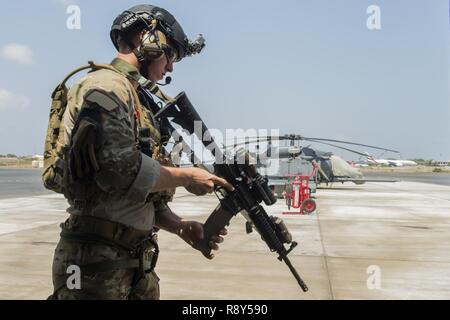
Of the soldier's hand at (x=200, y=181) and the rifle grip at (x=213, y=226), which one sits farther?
the rifle grip at (x=213, y=226)

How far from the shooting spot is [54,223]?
10398 millimetres

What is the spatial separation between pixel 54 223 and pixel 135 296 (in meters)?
8.78

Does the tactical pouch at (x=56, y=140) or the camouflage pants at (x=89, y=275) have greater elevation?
the tactical pouch at (x=56, y=140)

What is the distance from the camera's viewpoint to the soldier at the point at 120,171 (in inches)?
70.5

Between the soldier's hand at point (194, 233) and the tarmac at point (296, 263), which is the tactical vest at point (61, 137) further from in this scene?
the tarmac at point (296, 263)

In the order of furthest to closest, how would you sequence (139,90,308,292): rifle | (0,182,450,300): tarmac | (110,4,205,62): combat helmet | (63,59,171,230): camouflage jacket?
(0,182,450,300): tarmac < (139,90,308,292): rifle < (110,4,205,62): combat helmet < (63,59,171,230): camouflage jacket

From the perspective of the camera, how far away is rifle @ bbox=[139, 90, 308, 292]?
7.79 ft

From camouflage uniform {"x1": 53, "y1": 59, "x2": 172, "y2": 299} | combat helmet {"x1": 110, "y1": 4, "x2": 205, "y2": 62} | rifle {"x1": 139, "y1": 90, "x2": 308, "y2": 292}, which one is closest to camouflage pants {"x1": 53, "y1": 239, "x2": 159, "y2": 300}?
camouflage uniform {"x1": 53, "y1": 59, "x2": 172, "y2": 299}

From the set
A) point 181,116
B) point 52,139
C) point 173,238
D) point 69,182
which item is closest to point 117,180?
point 69,182

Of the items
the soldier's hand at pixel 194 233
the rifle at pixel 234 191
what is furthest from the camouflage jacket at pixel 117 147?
the soldier's hand at pixel 194 233

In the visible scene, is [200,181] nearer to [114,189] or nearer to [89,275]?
[114,189]

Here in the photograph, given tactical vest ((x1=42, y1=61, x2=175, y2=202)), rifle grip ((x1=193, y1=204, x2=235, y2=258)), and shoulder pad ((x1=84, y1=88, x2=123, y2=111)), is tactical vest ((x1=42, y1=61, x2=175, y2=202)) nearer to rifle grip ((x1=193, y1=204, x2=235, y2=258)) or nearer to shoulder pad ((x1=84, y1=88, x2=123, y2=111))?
shoulder pad ((x1=84, y1=88, x2=123, y2=111))
